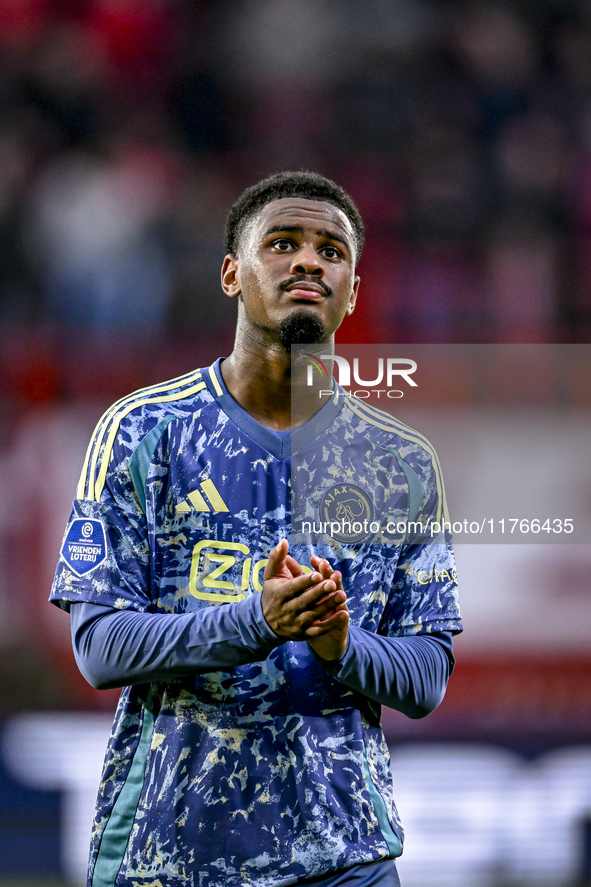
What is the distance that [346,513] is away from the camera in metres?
1.55

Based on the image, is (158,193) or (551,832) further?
(158,193)

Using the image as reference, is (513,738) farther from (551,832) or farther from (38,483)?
(38,483)

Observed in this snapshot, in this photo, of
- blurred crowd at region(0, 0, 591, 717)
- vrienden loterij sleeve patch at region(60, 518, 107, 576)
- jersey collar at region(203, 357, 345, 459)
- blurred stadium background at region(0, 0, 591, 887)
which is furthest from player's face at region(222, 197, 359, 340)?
blurred crowd at region(0, 0, 591, 717)

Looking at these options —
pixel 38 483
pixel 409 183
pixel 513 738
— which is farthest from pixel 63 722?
pixel 409 183

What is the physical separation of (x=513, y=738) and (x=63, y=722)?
143 cm

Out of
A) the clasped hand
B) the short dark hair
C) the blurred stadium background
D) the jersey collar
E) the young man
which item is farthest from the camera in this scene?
the blurred stadium background

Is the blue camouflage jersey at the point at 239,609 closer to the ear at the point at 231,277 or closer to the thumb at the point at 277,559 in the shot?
the thumb at the point at 277,559

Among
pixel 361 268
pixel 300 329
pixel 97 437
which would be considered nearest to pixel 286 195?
pixel 300 329

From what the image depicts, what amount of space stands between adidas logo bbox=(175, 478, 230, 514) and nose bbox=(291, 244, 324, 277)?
43cm

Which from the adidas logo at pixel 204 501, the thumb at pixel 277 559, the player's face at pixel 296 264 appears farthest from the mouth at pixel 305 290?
the thumb at pixel 277 559

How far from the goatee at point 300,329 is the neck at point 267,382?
2 cm

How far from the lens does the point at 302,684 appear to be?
4.67 feet

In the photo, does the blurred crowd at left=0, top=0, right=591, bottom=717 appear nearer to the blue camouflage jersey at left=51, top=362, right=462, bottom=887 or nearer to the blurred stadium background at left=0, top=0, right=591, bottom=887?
the blurred stadium background at left=0, top=0, right=591, bottom=887

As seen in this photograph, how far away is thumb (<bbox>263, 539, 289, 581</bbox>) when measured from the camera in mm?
1247
